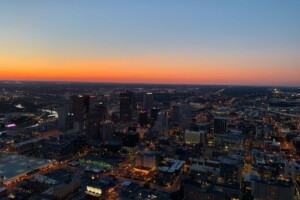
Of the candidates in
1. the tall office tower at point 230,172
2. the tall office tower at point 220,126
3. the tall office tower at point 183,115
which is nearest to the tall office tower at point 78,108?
the tall office tower at point 183,115

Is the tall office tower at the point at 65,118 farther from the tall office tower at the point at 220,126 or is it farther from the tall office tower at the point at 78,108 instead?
the tall office tower at the point at 220,126

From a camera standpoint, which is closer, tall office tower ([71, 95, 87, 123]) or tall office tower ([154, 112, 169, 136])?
tall office tower ([154, 112, 169, 136])

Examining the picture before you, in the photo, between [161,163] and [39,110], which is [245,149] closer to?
[161,163]

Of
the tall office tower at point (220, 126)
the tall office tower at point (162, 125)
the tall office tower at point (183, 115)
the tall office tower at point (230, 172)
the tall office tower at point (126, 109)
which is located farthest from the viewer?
the tall office tower at point (126, 109)

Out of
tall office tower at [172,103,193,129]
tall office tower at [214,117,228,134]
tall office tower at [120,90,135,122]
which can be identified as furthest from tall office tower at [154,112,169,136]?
tall office tower at [120,90,135,122]

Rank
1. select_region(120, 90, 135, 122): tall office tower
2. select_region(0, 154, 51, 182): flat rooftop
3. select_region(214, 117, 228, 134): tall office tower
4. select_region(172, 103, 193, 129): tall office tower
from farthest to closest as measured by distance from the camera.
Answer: select_region(120, 90, 135, 122): tall office tower
select_region(172, 103, 193, 129): tall office tower
select_region(214, 117, 228, 134): tall office tower
select_region(0, 154, 51, 182): flat rooftop

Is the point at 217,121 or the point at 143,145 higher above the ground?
the point at 217,121

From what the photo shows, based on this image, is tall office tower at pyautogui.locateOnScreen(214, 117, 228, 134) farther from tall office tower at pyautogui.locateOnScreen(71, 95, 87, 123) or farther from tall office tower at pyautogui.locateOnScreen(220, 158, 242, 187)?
tall office tower at pyautogui.locateOnScreen(71, 95, 87, 123)

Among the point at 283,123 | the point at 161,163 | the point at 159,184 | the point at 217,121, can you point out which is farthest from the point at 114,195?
the point at 283,123
